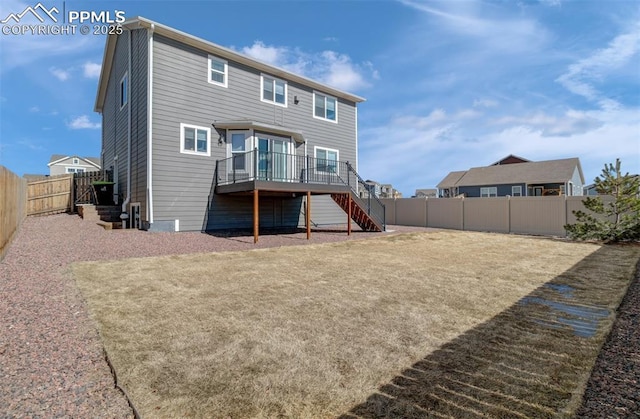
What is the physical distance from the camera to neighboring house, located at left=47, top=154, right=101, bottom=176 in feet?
124

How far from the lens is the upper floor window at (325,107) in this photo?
1623 cm

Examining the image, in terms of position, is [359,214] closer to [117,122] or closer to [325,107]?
[325,107]

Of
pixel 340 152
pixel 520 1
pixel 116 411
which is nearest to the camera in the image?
pixel 116 411

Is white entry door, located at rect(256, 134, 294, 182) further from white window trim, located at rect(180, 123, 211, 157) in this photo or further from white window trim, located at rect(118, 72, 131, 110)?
white window trim, located at rect(118, 72, 131, 110)

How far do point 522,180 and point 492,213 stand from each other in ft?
49.7

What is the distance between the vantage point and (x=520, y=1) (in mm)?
9094

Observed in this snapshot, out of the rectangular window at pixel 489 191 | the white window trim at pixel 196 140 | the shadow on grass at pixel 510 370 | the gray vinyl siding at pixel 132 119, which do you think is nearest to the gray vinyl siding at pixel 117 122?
the gray vinyl siding at pixel 132 119

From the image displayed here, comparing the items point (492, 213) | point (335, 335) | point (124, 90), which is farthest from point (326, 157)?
point (335, 335)

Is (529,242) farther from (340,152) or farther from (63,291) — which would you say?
(63,291)

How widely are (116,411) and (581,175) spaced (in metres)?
40.0

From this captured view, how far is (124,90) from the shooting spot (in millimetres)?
14117

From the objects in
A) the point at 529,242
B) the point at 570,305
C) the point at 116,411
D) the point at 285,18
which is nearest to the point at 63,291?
the point at 116,411

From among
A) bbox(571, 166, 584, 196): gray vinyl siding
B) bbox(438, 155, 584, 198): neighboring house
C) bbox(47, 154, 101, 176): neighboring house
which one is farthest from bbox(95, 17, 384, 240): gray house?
bbox(47, 154, 101, 176): neighboring house

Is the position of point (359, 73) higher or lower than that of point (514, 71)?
higher
